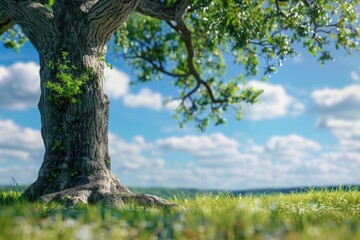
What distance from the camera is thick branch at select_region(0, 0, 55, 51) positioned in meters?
11.6

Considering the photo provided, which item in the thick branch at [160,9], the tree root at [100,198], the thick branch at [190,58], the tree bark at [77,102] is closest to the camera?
the tree root at [100,198]

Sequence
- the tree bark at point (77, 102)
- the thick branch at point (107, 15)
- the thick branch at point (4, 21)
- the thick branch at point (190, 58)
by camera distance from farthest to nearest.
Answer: the thick branch at point (190, 58) < the thick branch at point (4, 21) < the thick branch at point (107, 15) < the tree bark at point (77, 102)

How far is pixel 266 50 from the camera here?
15.8 metres

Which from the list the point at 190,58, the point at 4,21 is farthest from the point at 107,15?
the point at 190,58

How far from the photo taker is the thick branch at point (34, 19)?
11.6 meters

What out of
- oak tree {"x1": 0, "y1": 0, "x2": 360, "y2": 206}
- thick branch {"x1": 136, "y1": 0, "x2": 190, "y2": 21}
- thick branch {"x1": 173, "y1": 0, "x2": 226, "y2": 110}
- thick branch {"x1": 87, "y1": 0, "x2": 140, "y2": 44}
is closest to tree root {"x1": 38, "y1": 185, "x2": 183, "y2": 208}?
oak tree {"x1": 0, "y1": 0, "x2": 360, "y2": 206}

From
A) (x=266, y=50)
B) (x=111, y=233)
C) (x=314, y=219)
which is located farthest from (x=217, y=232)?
(x=266, y=50)

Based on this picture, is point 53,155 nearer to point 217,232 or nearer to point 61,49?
point 61,49

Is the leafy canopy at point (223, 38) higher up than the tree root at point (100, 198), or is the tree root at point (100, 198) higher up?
the leafy canopy at point (223, 38)

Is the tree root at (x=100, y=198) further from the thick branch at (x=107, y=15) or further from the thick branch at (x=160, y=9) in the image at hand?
the thick branch at (x=160, y=9)

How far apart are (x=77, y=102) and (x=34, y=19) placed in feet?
7.76

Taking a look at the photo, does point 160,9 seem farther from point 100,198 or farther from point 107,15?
point 100,198

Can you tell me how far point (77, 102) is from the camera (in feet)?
35.9

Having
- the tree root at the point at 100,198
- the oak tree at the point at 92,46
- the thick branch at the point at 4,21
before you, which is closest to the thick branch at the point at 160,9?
the oak tree at the point at 92,46
